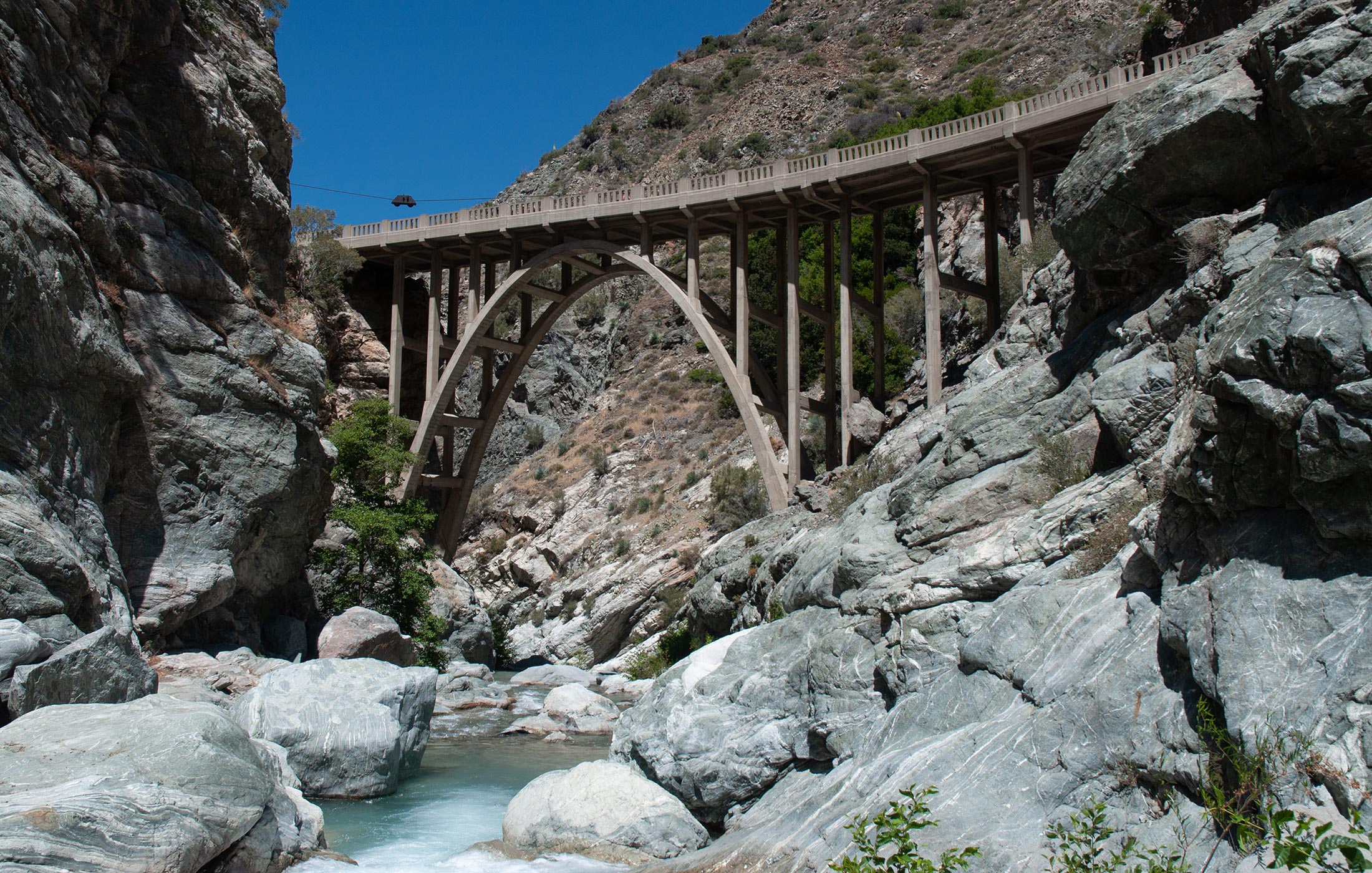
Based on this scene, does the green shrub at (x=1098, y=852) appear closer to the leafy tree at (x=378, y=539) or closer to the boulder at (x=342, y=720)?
the boulder at (x=342, y=720)

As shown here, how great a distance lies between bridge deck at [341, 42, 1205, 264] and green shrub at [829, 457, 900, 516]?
638 cm

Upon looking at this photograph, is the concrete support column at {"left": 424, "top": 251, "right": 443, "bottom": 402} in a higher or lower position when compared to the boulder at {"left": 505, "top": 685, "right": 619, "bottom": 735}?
higher

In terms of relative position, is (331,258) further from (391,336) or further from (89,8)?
(89,8)

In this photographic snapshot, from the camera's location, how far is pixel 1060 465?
9609mm

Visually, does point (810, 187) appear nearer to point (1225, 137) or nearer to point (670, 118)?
point (1225, 137)

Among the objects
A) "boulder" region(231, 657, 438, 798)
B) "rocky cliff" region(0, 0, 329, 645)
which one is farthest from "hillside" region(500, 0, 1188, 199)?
"boulder" region(231, 657, 438, 798)

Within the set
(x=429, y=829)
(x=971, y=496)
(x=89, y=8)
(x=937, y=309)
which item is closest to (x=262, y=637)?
(x=429, y=829)

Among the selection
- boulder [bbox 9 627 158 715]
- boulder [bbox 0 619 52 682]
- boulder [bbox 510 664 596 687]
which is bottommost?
boulder [bbox 510 664 596 687]

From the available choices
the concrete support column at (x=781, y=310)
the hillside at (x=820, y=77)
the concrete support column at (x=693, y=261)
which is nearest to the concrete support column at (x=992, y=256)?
the concrete support column at (x=781, y=310)

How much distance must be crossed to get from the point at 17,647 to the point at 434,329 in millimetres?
20206

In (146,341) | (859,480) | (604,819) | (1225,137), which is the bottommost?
(604,819)

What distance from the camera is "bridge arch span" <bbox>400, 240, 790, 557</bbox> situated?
23047mm

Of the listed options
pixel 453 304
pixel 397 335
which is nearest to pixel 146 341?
pixel 397 335

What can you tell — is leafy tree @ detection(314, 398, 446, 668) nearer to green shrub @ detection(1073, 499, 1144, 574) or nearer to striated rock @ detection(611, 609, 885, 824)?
striated rock @ detection(611, 609, 885, 824)
